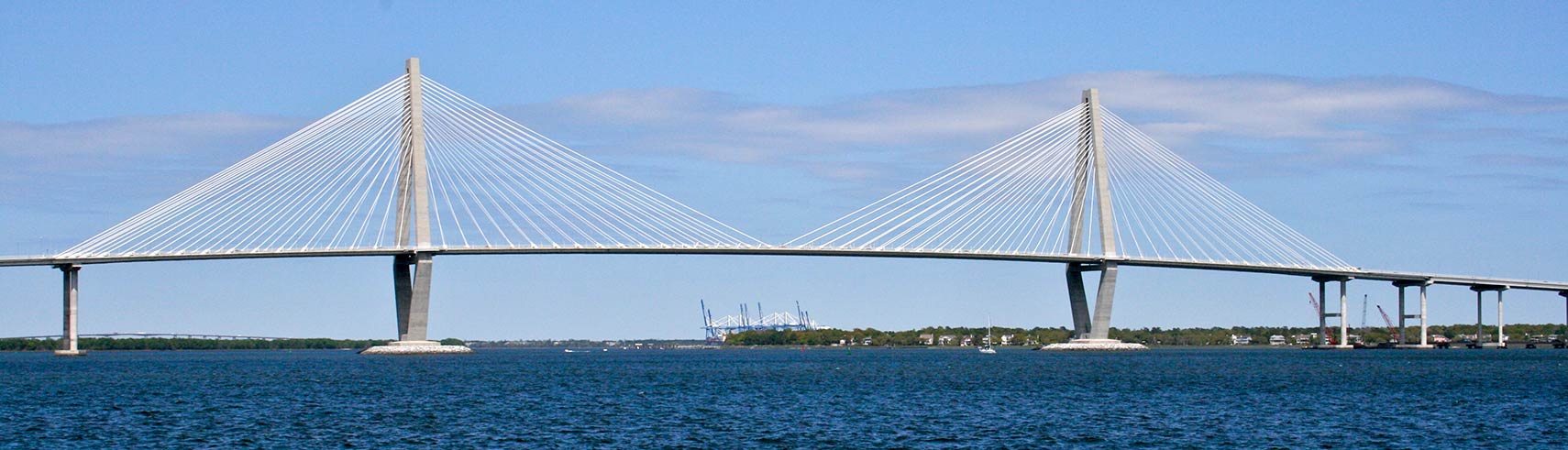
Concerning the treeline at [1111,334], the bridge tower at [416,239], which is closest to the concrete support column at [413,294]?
the bridge tower at [416,239]

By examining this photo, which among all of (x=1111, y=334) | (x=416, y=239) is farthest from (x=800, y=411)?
(x=1111, y=334)

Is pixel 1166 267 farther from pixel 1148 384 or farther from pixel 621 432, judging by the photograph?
pixel 621 432

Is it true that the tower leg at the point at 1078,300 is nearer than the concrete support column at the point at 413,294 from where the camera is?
No

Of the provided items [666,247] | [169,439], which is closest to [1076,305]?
[666,247]

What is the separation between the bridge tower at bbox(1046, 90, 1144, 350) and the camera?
257ft

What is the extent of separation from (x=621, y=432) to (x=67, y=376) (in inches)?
1288

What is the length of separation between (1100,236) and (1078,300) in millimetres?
6578

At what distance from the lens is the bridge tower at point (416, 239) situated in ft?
221

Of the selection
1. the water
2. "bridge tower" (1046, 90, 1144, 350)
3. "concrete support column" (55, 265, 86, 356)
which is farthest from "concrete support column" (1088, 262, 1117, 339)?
"concrete support column" (55, 265, 86, 356)

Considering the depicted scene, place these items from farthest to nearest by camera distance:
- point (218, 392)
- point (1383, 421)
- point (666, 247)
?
point (666, 247), point (218, 392), point (1383, 421)

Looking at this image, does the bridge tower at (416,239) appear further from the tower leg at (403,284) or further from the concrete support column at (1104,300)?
the concrete support column at (1104,300)

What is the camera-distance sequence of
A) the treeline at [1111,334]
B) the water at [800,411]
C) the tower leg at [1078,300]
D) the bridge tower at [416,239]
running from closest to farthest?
the water at [800,411] → the bridge tower at [416,239] → the tower leg at [1078,300] → the treeline at [1111,334]

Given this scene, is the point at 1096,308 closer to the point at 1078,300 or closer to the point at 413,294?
the point at 1078,300

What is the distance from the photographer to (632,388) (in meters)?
47.6
